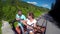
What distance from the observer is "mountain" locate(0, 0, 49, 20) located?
1390 cm

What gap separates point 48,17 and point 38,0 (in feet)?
1.63

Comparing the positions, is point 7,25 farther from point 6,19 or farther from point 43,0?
point 43,0

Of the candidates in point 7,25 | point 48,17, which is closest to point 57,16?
point 48,17

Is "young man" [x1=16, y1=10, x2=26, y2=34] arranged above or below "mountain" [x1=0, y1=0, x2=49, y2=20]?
below

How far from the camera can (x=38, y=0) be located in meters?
13.9

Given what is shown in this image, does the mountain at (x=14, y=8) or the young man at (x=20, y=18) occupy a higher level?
the mountain at (x=14, y=8)

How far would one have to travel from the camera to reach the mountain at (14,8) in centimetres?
1390

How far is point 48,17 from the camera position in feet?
45.6

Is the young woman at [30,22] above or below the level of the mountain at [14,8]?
below

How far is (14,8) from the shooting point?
1390 centimetres

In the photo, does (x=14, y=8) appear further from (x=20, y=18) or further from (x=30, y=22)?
(x=30, y=22)

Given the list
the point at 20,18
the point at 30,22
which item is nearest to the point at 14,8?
the point at 20,18

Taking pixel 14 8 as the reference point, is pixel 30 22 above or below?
below

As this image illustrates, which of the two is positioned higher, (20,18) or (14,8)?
(14,8)
